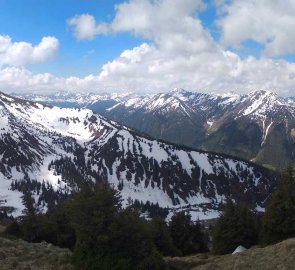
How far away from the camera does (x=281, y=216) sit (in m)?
66.7

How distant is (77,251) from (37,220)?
4007 centimetres

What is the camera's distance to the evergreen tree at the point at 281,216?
65500 mm

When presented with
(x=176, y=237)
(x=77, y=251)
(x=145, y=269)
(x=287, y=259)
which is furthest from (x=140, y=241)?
(x=176, y=237)

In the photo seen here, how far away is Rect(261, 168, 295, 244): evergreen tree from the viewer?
65500mm

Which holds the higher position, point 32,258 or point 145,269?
point 32,258

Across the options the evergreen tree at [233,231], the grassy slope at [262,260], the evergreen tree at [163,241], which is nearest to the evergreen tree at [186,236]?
the evergreen tree at [233,231]

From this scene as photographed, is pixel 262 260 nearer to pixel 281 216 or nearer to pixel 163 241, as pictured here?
pixel 281 216

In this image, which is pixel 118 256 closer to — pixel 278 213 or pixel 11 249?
pixel 11 249

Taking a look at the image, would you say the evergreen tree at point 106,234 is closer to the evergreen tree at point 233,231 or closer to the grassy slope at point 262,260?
the grassy slope at point 262,260

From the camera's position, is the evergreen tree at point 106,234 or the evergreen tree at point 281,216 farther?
the evergreen tree at point 281,216

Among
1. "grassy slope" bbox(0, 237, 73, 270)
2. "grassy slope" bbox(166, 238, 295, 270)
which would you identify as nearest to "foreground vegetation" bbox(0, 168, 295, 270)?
"grassy slope" bbox(166, 238, 295, 270)

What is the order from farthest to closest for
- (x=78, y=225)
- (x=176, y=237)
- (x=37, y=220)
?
(x=176, y=237), (x=37, y=220), (x=78, y=225)

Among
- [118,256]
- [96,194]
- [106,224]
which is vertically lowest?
[118,256]

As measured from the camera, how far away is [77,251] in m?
38.5
